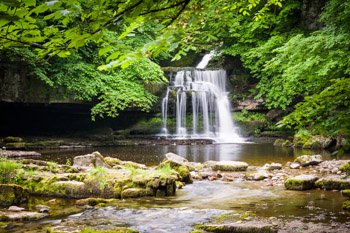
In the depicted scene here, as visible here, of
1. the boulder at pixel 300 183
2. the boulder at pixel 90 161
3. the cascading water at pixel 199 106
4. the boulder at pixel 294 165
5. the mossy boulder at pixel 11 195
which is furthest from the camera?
the cascading water at pixel 199 106

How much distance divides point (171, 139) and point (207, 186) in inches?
546

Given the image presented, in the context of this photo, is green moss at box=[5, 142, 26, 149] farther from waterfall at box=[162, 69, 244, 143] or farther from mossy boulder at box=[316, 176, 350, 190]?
mossy boulder at box=[316, 176, 350, 190]

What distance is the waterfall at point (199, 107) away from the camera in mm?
24812

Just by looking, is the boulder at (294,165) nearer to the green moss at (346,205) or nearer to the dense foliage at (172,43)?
the dense foliage at (172,43)

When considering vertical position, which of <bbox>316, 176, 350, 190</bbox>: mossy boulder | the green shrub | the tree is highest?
the tree

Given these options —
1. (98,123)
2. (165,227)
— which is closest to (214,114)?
(98,123)

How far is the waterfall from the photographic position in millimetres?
24812

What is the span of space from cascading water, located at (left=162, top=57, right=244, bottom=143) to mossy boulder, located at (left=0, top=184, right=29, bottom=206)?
17.4m

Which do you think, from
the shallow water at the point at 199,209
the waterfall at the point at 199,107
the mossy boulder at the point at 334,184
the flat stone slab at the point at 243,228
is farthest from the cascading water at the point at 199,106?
the flat stone slab at the point at 243,228

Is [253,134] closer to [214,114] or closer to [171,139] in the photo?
[214,114]

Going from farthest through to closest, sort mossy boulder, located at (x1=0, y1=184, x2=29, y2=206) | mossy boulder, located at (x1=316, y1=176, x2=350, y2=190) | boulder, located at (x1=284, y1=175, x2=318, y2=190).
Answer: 1. boulder, located at (x1=284, y1=175, x2=318, y2=190)
2. mossy boulder, located at (x1=316, y1=176, x2=350, y2=190)
3. mossy boulder, located at (x1=0, y1=184, x2=29, y2=206)

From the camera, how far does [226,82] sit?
1045 inches

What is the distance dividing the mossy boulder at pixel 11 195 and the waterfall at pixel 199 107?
1739 centimetres

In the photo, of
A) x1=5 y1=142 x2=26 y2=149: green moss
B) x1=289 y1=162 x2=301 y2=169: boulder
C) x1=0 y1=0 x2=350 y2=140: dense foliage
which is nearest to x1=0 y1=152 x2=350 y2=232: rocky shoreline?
x1=289 y1=162 x2=301 y2=169: boulder
